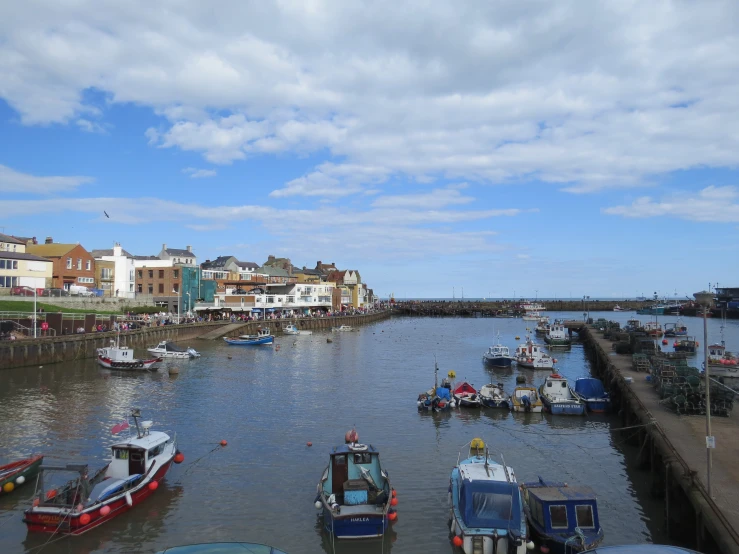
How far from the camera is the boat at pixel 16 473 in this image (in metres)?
20.9

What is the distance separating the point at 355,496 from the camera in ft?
60.3

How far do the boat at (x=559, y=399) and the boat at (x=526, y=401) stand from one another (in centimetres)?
56

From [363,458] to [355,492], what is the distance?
1.43 metres

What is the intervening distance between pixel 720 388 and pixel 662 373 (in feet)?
14.4

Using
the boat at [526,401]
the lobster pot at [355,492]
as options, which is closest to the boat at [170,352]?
the boat at [526,401]

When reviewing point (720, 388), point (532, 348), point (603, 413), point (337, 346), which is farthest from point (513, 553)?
point (337, 346)

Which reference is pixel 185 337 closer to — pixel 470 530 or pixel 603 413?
pixel 603 413

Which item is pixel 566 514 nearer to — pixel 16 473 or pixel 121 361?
pixel 16 473

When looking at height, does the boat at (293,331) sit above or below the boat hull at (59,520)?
above

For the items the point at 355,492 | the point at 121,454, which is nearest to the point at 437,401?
the point at 355,492

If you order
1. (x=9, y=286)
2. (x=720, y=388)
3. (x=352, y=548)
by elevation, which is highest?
(x=9, y=286)

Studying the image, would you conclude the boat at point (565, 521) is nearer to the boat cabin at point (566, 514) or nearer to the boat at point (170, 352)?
the boat cabin at point (566, 514)

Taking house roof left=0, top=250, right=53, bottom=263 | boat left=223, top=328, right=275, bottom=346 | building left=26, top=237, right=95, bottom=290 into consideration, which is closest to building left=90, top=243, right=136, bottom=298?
building left=26, top=237, right=95, bottom=290

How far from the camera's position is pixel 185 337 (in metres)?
83.6
